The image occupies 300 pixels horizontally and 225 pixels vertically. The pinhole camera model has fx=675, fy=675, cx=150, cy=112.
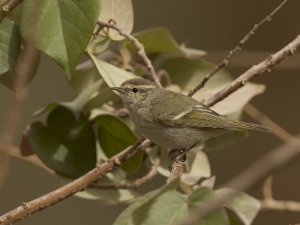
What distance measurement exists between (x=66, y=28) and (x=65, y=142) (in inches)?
22.6

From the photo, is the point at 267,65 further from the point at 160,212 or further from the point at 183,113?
the point at 160,212

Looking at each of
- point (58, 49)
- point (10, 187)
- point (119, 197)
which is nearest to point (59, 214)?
point (10, 187)

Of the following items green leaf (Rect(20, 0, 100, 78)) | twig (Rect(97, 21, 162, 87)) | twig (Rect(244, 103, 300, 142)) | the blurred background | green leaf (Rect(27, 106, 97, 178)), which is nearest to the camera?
green leaf (Rect(20, 0, 100, 78))

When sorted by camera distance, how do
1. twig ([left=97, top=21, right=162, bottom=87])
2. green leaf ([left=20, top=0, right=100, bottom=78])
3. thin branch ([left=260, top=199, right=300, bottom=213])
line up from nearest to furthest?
1. green leaf ([left=20, top=0, right=100, bottom=78])
2. twig ([left=97, top=21, right=162, bottom=87])
3. thin branch ([left=260, top=199, right=300, bottom=213])

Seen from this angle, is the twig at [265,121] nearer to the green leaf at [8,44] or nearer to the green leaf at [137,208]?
the green leaf at [8,44]

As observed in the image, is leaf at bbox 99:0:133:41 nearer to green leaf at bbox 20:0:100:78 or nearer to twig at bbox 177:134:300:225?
green leaf at bbox 20:0:100:78

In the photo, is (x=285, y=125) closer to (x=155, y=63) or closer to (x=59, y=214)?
(x=59, y=214)

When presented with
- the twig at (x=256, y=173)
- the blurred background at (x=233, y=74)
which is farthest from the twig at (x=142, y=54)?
the blurred background at (x=233, y=74)

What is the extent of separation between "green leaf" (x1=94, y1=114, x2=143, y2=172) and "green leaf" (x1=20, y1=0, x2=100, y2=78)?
1.45 ft

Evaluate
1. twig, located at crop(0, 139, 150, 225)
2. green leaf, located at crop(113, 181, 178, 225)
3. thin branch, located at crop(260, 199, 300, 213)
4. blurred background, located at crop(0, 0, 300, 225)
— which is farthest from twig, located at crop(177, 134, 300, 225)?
blurred background, located at crop(0, 0, 300, 225)

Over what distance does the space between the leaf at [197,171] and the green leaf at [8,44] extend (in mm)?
712

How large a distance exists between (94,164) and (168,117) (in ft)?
0.93

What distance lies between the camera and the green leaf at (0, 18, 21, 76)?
167 cm

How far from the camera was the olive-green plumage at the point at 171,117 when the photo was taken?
2078mm
